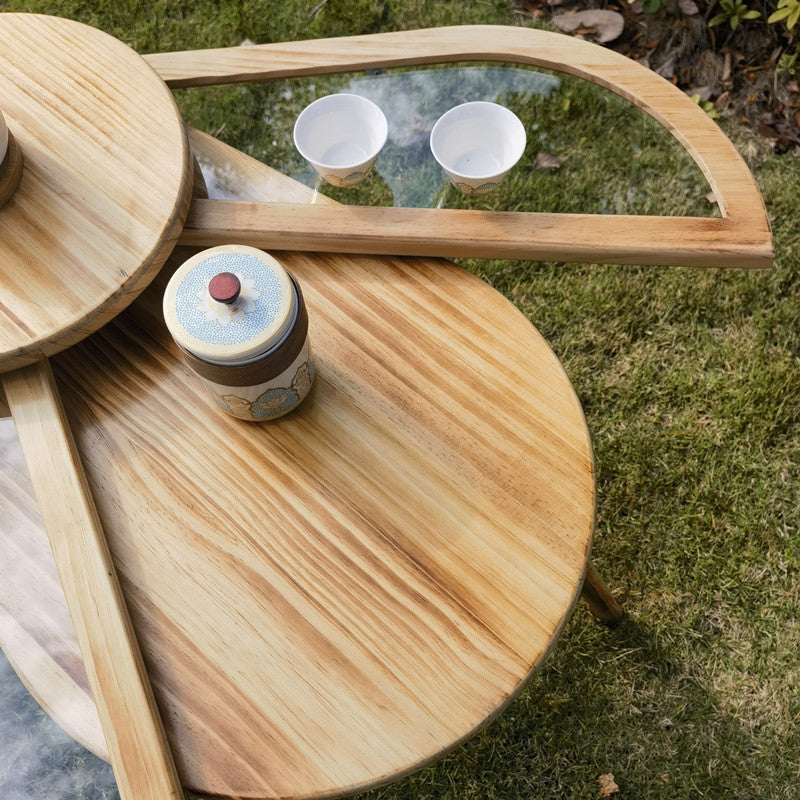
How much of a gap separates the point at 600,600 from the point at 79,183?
1.29 meters

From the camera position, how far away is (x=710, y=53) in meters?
2.36

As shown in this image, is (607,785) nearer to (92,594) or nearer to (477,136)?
(92,594)

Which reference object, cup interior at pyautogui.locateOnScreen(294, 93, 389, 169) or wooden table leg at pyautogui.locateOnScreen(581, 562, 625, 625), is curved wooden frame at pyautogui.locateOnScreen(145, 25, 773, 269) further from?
wooden table leg at pyautogui.locateOnScreen(581, 562, 625, 625)

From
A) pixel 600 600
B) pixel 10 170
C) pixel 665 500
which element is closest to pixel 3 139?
pixel 10 170

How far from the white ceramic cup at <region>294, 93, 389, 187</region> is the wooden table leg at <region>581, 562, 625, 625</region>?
912mm

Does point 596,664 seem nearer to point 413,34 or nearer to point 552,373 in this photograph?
point 552,373

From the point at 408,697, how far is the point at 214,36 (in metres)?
2.33

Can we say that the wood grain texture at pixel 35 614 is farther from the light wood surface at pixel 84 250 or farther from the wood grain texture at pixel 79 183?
the wood grain texture at pixel 79 183

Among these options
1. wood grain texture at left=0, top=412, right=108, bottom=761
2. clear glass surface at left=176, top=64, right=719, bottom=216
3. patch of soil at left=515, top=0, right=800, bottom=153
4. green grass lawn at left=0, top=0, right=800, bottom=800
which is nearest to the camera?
wood grain texture at left=0, top=412, right=108, bottom=761

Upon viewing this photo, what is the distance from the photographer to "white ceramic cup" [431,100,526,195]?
1.36m

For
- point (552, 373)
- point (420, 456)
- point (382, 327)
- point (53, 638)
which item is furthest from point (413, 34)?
point (53, 638)

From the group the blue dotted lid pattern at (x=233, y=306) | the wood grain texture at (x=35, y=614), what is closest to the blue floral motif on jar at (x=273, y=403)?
the blue dotted lid pattern at (x=233, y=306)

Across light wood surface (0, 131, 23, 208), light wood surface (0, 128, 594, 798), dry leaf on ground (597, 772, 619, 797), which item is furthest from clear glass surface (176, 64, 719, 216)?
dry leaf on ground (597, 772, 619, 797)

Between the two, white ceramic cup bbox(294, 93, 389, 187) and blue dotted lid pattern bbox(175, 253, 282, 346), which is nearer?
blue dotted lid pattern bbox(175, 253, 282, 346)
